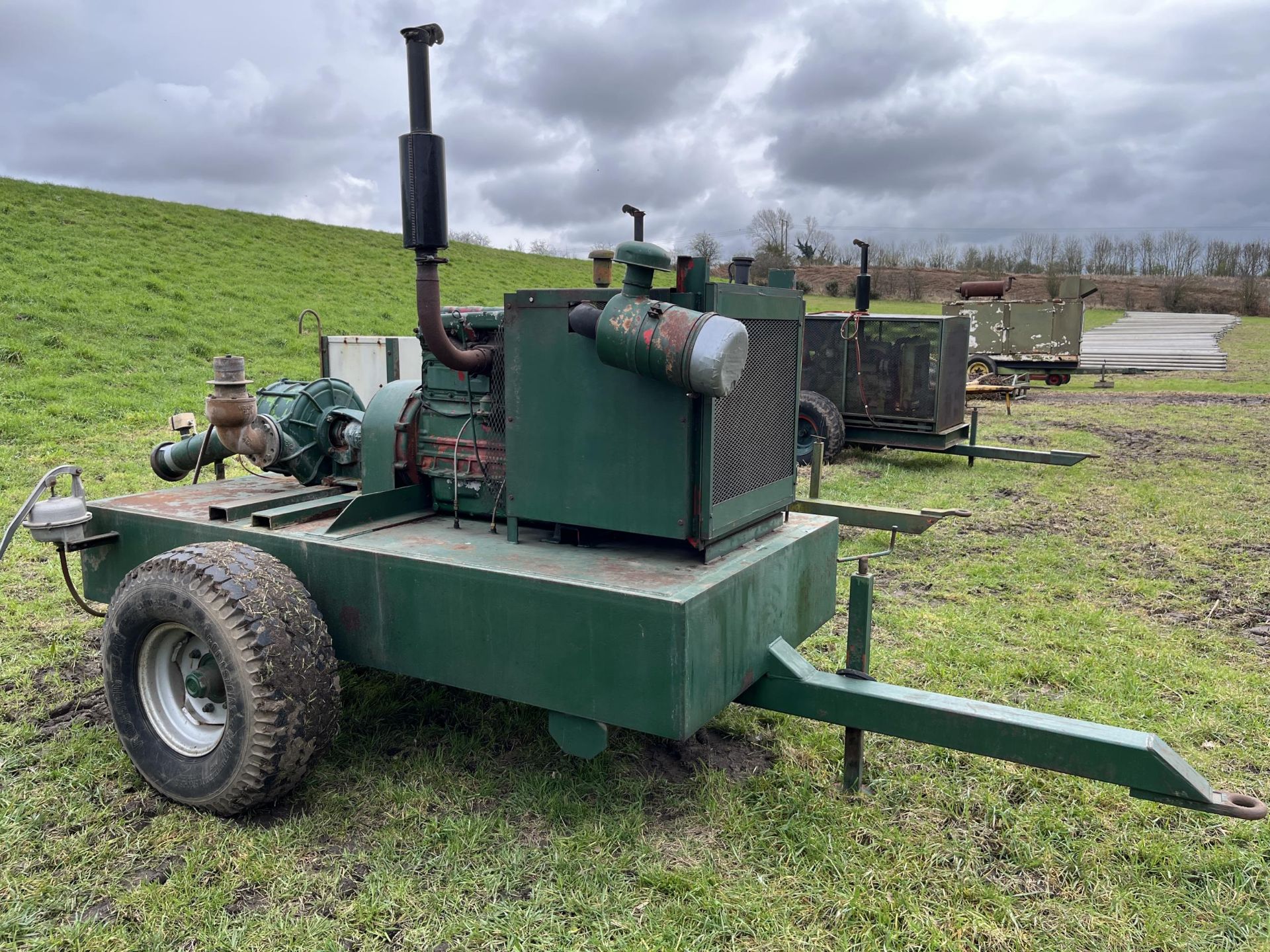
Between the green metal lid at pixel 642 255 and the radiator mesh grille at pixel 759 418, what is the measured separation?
52cm

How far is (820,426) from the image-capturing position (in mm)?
10102

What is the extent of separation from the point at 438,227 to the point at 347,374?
21.1 ft

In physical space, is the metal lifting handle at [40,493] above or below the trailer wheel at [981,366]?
above

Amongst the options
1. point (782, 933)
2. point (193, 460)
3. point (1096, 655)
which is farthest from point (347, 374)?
point (782, 933)

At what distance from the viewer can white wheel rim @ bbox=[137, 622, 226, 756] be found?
3.45m

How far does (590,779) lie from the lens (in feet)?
11.5

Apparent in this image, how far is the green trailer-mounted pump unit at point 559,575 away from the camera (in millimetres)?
2922

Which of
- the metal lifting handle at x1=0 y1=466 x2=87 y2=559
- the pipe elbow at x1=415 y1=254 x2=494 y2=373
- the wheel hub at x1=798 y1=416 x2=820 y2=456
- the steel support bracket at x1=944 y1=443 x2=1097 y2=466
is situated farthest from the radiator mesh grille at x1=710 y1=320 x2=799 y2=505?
the steel support bracket at x1=944 y1=443 x2=1097 y2=466

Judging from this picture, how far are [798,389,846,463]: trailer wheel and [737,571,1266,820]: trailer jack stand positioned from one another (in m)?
6.63

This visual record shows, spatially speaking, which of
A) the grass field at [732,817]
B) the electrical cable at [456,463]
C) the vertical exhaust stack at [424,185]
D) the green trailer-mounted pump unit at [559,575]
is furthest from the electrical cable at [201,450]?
the vertical exhaust stack at [424,185]

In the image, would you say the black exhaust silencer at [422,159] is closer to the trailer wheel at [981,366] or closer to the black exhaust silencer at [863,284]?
the black exhaust silencer at [863,284]

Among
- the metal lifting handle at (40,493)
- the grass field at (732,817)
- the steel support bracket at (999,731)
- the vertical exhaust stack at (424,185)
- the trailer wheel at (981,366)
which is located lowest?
the grass field at (732,817)

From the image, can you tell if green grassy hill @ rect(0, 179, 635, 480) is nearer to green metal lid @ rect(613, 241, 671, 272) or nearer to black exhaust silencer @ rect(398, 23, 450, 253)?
black exhaust silencer @ rect(398, 23, 450, 253)

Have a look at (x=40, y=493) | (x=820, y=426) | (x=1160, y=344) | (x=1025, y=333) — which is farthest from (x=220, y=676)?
(x=1160, y=344)
